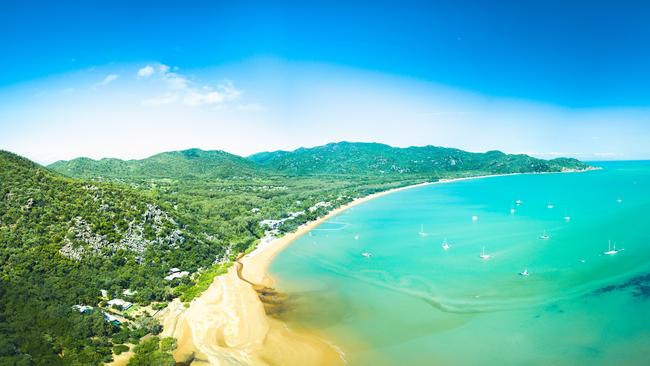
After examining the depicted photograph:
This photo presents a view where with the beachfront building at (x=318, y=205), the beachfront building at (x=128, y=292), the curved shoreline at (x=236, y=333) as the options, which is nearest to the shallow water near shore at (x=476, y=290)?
the curved shoreline at (x=236, y=333)

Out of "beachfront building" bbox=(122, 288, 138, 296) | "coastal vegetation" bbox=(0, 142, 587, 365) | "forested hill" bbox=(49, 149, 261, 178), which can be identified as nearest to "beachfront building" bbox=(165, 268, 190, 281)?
"coastal vegetation" bbox=(0, 142, 587, 365)

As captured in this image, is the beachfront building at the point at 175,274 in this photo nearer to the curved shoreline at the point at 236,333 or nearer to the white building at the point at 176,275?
the white building at the point at 176,275

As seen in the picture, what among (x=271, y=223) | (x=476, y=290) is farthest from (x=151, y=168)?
(x=476, y=290)

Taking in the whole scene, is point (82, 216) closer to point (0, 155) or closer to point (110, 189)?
point (110, 189)

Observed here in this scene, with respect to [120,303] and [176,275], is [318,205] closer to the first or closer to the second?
[176,275]

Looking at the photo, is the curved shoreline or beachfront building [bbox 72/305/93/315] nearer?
the curved shoreline

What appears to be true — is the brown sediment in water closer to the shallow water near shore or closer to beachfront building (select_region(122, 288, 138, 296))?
the shallow water near shore

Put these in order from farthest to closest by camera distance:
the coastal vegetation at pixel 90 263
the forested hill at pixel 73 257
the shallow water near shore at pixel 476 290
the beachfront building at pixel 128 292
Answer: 1. the beachfront building at pixel 128 292
2. the shallow water near shore at pixel 476 290
3. the coastal vegetation at pixel 90 263
4. the forested hill at pixel 73 257
